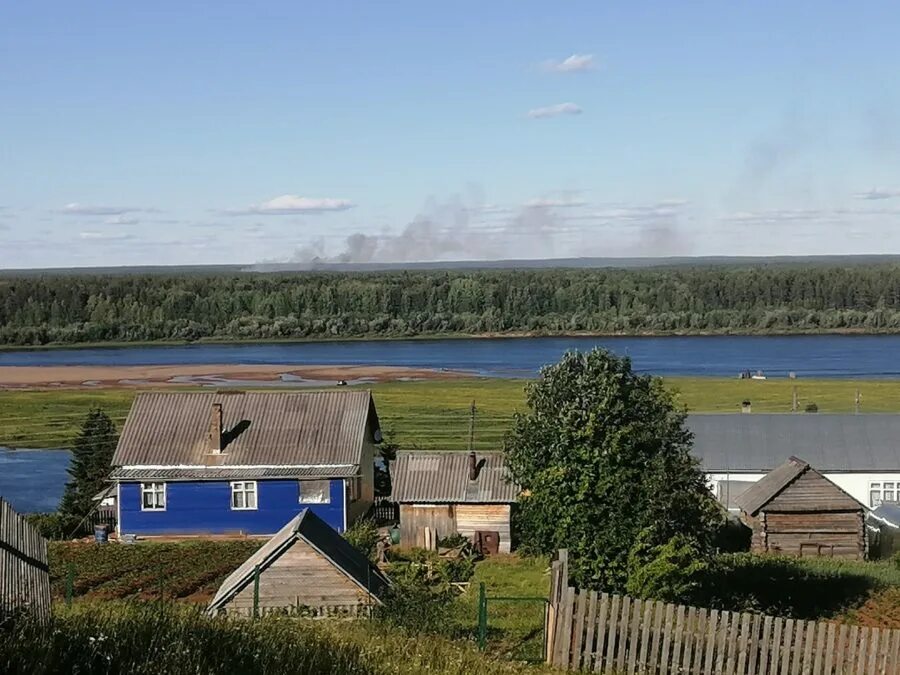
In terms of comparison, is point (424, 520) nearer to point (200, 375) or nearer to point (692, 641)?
point (692, 641)

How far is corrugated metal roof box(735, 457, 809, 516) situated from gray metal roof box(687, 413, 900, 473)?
4159 mm

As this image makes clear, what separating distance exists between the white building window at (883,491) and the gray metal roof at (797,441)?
47 cm

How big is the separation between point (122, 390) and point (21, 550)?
256ft

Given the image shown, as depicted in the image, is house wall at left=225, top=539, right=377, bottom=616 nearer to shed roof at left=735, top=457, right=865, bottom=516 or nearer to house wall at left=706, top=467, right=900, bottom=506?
shed roof at left=735, top=457, right=865, bottom=516

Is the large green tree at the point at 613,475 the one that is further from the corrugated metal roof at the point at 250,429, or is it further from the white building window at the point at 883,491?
the white building window at the point at 883,491

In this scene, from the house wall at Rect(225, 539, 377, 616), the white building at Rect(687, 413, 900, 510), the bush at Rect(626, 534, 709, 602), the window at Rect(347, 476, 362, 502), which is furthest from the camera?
the white building at Rect(687, 413, 900, 510)

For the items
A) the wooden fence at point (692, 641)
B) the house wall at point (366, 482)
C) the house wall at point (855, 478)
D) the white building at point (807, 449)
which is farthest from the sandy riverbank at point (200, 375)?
the wooden fence at point (692, 641)

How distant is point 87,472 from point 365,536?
33.2ft

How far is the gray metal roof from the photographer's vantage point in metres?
39.2

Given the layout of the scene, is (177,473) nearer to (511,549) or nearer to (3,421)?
(511,549)

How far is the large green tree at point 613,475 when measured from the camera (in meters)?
20.2

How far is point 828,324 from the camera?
161250mm

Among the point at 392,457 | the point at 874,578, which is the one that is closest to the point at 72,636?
the point at 874,578

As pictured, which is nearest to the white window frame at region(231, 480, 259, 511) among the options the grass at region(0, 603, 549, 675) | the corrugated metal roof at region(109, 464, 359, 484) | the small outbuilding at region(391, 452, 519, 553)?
the corrugated metal roof at region(109, 464, 359, 484)
